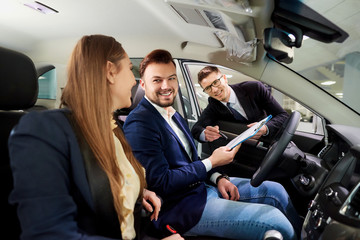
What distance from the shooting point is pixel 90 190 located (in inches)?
25.2

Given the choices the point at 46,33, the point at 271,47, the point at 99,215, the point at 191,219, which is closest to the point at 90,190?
the point at 99,215

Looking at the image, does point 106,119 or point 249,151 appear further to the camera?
point 249,151

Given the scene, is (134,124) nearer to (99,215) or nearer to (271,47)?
(99,215)

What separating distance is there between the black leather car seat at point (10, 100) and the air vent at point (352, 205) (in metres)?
1.00

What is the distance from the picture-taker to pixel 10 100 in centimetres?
87

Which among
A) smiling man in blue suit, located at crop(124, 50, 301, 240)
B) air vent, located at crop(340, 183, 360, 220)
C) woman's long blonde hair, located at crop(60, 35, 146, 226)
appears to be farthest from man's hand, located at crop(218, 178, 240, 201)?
woman's long blonde hair, located at crop(60, 35, 146, 226)

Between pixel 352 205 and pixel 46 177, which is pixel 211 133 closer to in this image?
pixel 352 205

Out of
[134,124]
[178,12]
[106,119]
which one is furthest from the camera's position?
[178,12]

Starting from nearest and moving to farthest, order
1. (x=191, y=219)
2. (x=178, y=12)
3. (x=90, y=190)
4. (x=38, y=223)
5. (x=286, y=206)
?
(x=38, y=223) < (x=90, y=190) < (x=191, y=219) < (x=286, y=206) < (x=178, y=12)

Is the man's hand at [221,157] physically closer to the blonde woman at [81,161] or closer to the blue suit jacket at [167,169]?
the blue suit jacket at [167,169]

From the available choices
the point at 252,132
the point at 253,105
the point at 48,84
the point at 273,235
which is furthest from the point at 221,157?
the point at 48,84

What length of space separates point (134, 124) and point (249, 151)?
1.27m

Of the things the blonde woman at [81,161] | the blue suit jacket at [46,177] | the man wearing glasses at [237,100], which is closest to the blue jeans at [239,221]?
the blonde woman at [81,161]

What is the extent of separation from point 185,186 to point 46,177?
30.1 inches
